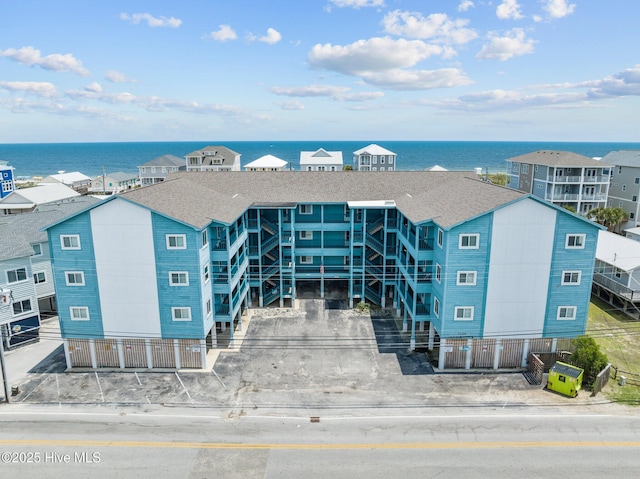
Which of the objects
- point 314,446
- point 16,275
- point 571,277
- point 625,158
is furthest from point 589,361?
point 625,158

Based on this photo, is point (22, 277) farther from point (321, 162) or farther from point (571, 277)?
point (321, 162)

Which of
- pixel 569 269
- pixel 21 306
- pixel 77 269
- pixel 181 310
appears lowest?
pixel 21 306

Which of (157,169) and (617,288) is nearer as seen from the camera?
(617,288)

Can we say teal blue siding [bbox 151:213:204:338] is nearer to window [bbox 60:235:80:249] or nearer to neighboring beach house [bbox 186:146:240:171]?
window [bbox 60:235:80:249]

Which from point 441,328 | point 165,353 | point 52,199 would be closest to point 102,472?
point 165,353

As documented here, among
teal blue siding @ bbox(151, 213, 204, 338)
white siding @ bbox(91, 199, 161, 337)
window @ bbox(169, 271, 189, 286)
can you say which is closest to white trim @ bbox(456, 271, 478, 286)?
teal blue siding @ bbox(151, 213, 204, 338)

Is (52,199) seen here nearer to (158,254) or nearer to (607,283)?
(158,254)

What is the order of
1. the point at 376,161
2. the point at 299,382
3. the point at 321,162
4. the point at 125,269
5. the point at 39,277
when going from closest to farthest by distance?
the point at 299,382, the point at 125,269, the point at 39,277, the point at 321,162, the point at 376,161
